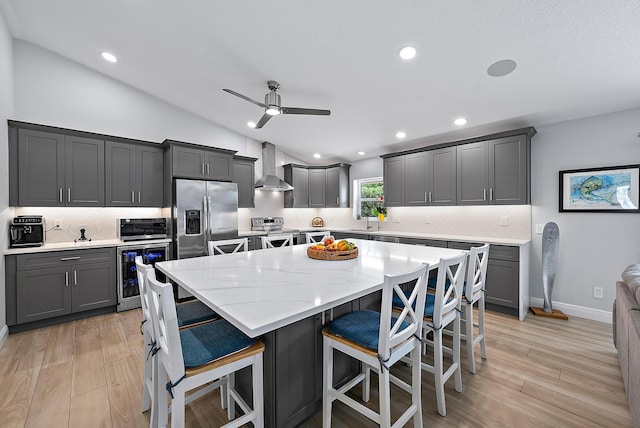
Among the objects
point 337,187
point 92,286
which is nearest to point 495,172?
point 337,187

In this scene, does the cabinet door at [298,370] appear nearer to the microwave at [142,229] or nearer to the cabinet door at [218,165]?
the microwave at [142,229]

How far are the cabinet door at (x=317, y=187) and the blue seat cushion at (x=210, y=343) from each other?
454 cm

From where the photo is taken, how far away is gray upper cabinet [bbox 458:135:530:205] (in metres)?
3.45

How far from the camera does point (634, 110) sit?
9.76 ft

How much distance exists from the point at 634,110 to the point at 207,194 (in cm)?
549

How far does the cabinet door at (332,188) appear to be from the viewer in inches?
229

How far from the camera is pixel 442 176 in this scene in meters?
4.20

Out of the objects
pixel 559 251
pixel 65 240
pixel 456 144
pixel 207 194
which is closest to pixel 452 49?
pixel 456 144

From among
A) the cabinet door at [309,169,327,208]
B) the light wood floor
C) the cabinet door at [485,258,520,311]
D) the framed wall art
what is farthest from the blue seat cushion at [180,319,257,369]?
the cabinet door at [309,169,327,208]

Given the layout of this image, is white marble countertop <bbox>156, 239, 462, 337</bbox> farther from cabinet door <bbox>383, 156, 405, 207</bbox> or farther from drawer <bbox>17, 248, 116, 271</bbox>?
cabinet door <bbox>383, 156, 405, 207</bbox>

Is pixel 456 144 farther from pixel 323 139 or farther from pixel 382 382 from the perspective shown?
pixel 382 382

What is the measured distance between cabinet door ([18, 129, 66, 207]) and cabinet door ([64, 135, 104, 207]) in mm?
68

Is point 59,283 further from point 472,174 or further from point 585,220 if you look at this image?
point 585,220

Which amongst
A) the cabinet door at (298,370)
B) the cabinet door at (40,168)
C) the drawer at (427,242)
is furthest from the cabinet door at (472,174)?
the cabinet door at (40,168)
